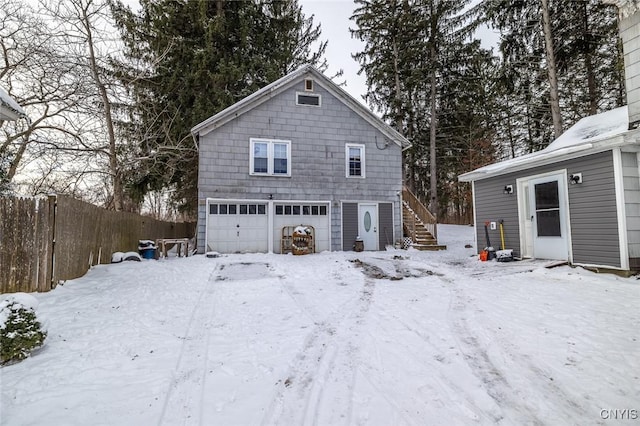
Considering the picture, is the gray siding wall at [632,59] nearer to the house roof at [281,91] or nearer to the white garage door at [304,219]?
the house roof at [281,91]

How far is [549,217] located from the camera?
7.82 m

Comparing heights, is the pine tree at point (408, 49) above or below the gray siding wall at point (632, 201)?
above

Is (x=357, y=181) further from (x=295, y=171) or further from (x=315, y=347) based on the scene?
(x=315, y=347)

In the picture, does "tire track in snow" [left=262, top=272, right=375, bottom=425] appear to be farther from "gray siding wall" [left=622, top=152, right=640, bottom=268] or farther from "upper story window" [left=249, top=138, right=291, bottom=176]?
"upper story window" [left=249, top=138, right=291, bottom=176]

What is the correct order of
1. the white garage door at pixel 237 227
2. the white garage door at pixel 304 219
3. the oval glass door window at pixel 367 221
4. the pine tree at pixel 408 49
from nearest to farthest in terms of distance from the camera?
1. the white garage door at pixel 237 227
2. the white garage door at pixel 304 219
3. the oval glass door window at pixel 367 221
4. the pine tree at pixel 408 49

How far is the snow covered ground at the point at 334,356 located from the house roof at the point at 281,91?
274 inches

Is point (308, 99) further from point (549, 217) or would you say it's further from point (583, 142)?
point (549, 217)

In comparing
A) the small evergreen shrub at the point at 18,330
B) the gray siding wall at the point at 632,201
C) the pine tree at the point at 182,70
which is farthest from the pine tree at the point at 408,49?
the small evergreen shrub at the point at 18,330

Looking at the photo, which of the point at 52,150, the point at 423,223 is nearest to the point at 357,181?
the point at 423,223

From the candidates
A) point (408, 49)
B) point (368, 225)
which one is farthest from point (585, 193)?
point (408, 49)

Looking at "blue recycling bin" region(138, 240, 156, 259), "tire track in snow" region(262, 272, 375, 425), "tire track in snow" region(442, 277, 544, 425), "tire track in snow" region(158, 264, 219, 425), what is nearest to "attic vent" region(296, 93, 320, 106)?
"blue recycling bin" region(138, 240, 156, 259)

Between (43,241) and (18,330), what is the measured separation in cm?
261

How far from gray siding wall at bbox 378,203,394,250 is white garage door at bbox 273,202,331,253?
2.20 m

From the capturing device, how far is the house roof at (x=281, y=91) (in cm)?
1122
